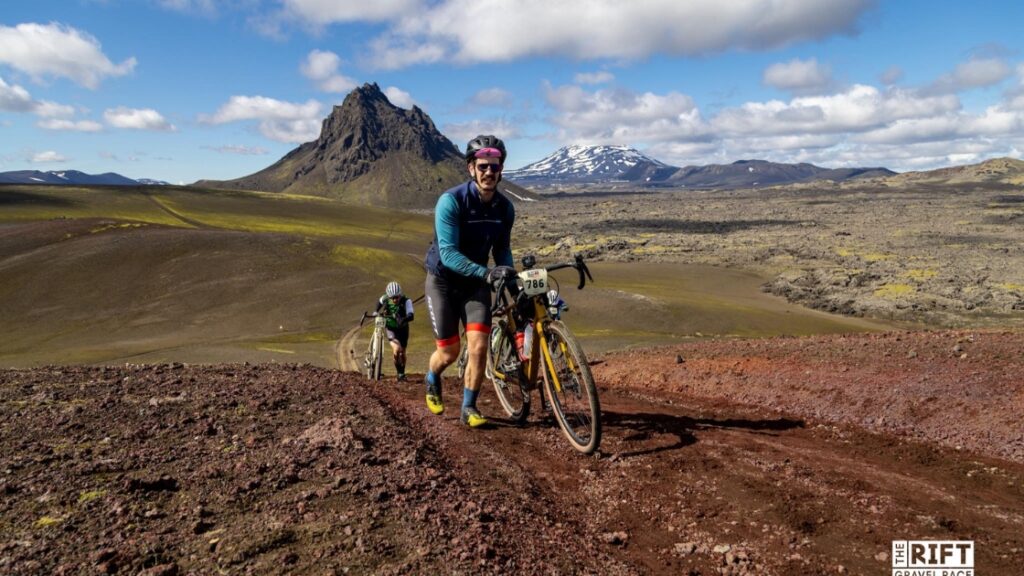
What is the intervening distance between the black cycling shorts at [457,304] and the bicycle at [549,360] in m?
0.28

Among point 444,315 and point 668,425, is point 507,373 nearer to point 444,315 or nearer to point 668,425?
point 444,315

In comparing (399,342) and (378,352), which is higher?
(399,342)

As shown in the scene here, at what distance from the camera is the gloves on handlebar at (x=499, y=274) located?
6.54 meters

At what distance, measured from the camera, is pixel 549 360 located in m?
7.05

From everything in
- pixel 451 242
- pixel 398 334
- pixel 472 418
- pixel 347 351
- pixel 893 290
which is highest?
pixel 451 242

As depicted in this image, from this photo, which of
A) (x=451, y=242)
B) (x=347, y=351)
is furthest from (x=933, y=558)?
(x=347, y=351)

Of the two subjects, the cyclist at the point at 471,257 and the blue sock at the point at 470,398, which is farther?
the blue sock at the point at 470,398

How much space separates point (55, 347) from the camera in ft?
126

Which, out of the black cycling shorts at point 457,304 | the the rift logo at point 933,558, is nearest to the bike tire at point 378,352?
the black cycling shorts at point 457,304

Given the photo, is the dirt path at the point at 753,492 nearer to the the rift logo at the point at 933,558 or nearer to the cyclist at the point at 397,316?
the the rift logo at the point at 933,558

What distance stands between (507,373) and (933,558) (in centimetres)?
484

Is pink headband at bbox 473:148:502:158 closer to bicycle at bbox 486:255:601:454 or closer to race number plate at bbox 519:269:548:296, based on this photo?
bicycle at bbox 486:255:601:454

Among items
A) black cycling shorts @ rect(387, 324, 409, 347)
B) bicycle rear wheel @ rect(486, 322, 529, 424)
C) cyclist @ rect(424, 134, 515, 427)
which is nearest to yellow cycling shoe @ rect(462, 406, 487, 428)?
cyclist @ rect(424, 134, 515, 427)

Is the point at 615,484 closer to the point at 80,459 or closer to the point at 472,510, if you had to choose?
the point at 472,510
